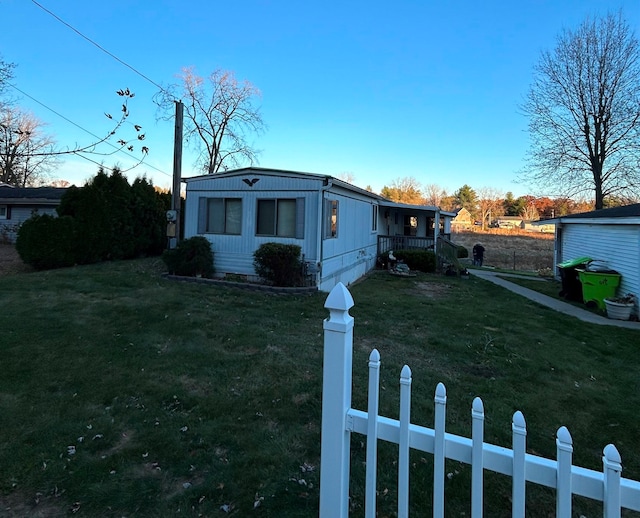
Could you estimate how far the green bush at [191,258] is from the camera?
10.5 m

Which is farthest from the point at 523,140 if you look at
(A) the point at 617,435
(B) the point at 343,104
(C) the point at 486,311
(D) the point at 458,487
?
(D) the point at 458,487

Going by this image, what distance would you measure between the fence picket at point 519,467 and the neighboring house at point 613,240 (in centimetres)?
947

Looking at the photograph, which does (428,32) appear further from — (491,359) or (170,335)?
(170,335)

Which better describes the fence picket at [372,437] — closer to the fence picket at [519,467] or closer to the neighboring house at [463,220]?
the fence picket at [519,467]

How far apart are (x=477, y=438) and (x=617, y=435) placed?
110 inches

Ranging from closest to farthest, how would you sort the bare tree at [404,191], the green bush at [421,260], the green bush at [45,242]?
the green bush at [45,242]
the green bush at [421,260]
the bare tree at [404,191]

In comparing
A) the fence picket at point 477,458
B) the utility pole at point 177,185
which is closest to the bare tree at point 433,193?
the utility pole at point 177,185

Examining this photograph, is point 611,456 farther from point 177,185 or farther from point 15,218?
point 15,218

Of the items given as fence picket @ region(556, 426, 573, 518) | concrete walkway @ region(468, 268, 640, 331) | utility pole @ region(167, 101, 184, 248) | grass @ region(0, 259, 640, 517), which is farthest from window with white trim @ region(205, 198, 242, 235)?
fence picket @ region(556, 426, 573, 518)

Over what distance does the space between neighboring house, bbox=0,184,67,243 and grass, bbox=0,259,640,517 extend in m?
14.3

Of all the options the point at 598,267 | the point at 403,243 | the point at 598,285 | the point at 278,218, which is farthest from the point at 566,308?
the point at 403,243

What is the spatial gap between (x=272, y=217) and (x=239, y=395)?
7116mm

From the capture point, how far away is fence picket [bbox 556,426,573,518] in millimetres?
1318

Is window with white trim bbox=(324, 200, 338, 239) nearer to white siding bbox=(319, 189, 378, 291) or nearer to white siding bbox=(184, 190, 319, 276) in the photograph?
white siding bbox=(319, 189, 378, 291)
